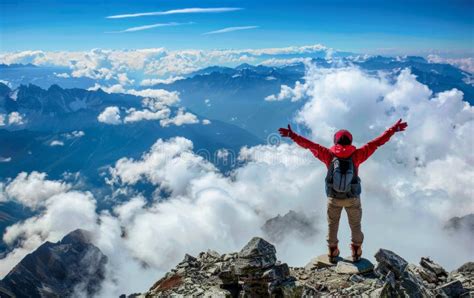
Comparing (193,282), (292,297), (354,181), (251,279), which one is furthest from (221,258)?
(354,181)

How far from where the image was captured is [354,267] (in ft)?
56.6

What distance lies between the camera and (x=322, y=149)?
1698cm

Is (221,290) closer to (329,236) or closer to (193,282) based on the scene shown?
(193,282)

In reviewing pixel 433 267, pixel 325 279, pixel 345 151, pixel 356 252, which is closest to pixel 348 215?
pixel 356 252

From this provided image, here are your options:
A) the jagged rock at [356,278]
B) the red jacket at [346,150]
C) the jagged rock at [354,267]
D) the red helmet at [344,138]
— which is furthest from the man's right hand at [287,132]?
the jagged rock at [356,278]

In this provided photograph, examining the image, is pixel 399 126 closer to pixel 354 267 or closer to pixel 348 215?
pixel 348 215

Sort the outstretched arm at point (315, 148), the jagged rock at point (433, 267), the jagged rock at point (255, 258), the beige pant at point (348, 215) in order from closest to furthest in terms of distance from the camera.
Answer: the outstretched arm at point (315, 148)
the beige pant at point (348, 215)
the jagged rock at point (255, 258)
the jagged rock at point (433, 267)

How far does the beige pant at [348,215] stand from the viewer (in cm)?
1739

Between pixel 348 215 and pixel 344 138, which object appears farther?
pixel 348 215

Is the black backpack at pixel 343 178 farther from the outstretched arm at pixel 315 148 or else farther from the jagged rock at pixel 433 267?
the jagged rock at pixel 433 267

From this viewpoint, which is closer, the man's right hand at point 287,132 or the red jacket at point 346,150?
the red jacket at point 346,150

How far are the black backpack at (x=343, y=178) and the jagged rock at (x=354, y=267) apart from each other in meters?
3.17

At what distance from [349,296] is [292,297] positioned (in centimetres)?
281

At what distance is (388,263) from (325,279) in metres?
2.81
